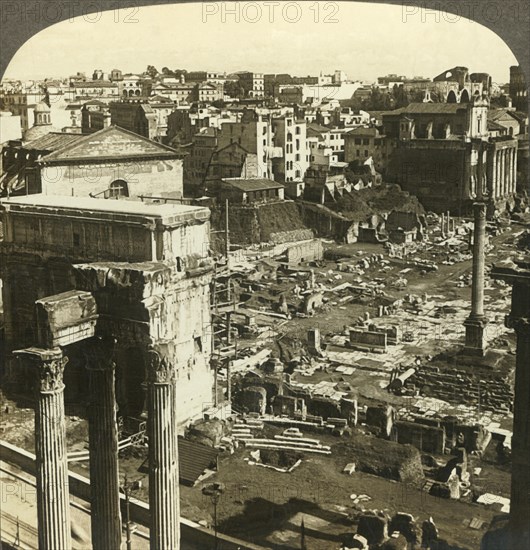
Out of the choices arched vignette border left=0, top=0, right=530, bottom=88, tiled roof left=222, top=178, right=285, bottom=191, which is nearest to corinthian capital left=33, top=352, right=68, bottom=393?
arched vignette border left=0, top=0, right=530, bottom=88

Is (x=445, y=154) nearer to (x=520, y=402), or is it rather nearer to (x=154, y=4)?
(x=520, y=402)

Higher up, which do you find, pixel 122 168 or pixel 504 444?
pixel 122 168

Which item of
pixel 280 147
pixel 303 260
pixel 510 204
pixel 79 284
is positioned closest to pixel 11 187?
pixel 280 147

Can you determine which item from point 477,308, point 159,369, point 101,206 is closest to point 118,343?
point 159,369

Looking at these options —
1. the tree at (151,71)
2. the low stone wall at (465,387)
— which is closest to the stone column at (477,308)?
the low stone wall at (465,387)

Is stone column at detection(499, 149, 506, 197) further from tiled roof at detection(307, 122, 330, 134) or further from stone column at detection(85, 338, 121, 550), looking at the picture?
stone column at detection(85, 338, 121, 550)

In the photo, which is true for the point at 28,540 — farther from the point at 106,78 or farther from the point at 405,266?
the point at 405,266
